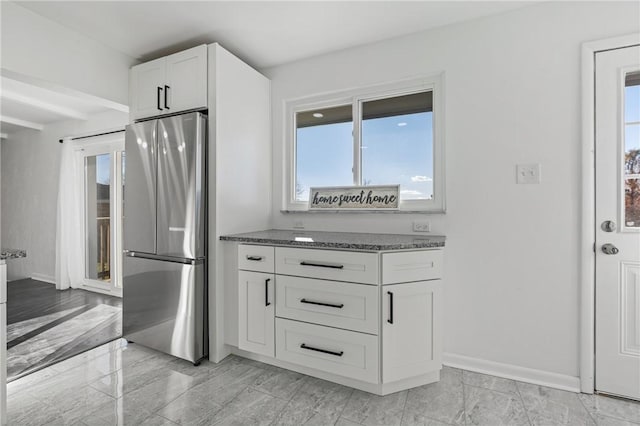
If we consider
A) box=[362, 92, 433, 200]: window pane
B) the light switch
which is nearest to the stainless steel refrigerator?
box=[362, 92, 433, 200]: window pane

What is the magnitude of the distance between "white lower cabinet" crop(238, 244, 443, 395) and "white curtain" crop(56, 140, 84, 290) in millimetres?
3592

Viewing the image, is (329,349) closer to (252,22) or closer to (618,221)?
(618,221)

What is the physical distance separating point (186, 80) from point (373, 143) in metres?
1.54

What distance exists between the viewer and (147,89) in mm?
2496

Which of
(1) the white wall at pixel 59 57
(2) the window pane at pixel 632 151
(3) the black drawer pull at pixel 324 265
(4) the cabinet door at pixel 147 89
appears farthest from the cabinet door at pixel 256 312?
(2) the window pane at pixel 632 151

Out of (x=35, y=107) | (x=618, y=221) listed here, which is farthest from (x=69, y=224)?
(x=618, y=221)

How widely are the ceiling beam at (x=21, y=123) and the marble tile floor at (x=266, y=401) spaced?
3.99 m

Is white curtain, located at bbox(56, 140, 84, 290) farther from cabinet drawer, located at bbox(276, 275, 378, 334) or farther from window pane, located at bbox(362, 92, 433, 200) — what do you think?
window pane, located at bbox(362, 92, 433, 200)

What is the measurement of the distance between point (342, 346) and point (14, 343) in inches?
106

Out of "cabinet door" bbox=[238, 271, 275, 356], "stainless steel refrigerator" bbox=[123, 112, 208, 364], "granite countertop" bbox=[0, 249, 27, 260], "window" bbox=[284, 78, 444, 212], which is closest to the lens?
"granite countertop" bbox=[0, 249, 27, 260]

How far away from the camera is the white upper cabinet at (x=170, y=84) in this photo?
7.41 ft

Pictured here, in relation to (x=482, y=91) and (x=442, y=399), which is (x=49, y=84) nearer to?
(x=482, y=91)

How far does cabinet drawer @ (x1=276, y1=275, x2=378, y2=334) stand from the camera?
5.89 feet

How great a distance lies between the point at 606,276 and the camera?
5.98ft
